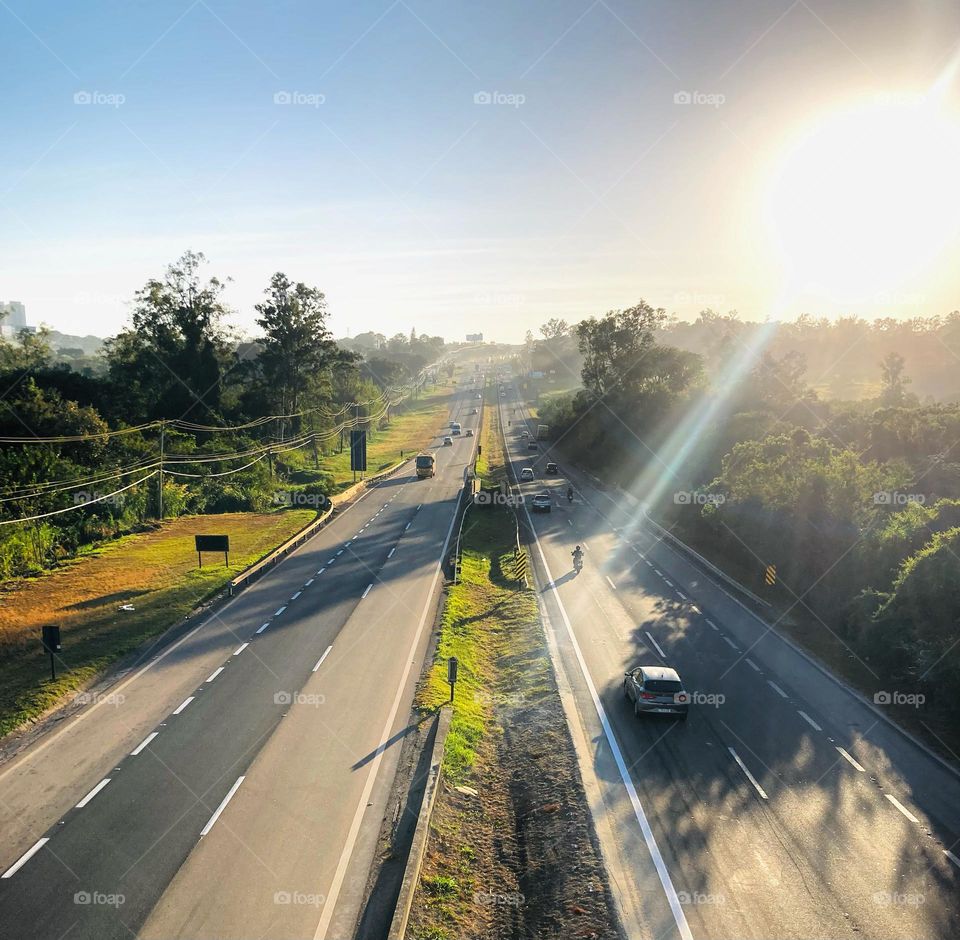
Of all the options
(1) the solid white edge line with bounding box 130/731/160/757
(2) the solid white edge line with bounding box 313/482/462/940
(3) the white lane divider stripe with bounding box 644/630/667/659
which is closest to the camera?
(2) the solid white edge line with bounding box 313/482/462/940

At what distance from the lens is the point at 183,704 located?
792 inches

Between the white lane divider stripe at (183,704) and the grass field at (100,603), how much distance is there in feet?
11.6

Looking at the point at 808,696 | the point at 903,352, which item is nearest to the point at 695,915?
the point at 808,696

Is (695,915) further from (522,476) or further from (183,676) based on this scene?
(522,476)

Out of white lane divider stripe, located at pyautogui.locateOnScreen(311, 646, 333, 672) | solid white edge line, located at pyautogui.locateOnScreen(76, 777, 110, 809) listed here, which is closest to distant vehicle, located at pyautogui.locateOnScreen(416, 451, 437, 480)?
white lane divider stripe, located at pyautogui.locateOnScreen(311, 646, 333, 672)

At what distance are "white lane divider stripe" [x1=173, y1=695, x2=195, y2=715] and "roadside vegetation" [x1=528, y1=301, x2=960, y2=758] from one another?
2075cm

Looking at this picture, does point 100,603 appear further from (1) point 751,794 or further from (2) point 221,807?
(1) point 751,794

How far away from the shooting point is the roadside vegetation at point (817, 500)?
21188 millimetres

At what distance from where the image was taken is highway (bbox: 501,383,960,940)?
40.0 feet

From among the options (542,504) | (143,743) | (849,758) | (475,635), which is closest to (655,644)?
(475,635)

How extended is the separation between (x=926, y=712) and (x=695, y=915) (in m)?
12.5

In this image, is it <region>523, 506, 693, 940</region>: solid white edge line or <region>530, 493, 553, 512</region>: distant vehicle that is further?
<region>530, 493, 553, 512</region>: distant vehicle

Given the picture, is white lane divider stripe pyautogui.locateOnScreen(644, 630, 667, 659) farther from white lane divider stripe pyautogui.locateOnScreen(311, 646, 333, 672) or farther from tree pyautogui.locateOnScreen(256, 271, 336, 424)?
tree pyautogui.locateOnScreen(256, 271, 336, 424)

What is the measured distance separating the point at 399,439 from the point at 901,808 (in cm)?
10303
